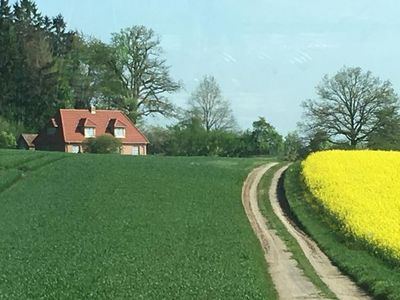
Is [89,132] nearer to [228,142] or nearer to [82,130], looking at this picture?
[82,130]

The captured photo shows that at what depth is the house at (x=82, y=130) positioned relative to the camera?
3969 inches

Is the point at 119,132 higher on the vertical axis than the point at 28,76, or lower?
lower

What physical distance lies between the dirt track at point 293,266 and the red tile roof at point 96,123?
190ft

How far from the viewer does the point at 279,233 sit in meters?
36.7

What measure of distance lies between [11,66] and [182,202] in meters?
65.2

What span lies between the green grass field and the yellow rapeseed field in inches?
169

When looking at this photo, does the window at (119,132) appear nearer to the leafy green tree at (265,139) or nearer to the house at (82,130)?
the house at (82,130)

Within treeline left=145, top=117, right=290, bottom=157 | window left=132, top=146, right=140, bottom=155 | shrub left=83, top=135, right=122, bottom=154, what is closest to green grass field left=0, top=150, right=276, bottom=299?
shrub left=83, top=135, right=122, bottom=154

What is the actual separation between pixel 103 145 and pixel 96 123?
47.8 ft

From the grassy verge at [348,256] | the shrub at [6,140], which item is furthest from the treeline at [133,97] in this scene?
the grassy verge at [348,256]

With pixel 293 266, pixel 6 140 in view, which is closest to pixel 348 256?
pixel 293 266

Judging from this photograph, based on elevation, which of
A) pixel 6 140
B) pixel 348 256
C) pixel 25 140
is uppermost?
pixel 25 140

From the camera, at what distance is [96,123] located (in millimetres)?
103000

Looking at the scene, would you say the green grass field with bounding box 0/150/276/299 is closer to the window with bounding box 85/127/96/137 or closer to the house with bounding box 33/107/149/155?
the house with bounding box 33/107/149/155
